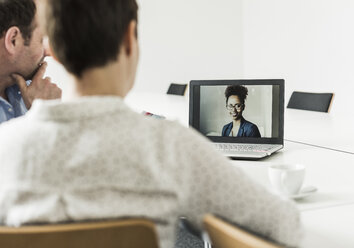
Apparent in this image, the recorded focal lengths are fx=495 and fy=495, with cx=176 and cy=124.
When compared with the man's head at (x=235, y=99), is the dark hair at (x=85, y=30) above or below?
above

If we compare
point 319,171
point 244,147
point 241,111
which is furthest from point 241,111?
point 319,171

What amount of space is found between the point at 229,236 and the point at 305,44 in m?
5.51

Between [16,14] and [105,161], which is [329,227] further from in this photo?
[16,14]

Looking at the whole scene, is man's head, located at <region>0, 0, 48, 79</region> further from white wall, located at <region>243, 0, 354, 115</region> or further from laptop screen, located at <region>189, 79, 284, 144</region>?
white wall, located at <region>243, 0, 354, 115</region>

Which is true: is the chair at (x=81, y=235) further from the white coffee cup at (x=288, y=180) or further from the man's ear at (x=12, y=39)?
the man's ear at (x=12, y=39)

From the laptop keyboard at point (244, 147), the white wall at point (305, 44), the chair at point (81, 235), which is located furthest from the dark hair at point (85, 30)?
the white wall at point (305, 44)

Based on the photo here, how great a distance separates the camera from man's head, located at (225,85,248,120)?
1.80m

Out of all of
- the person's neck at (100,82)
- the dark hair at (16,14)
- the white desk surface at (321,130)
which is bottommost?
the white desk surface at (321,130)

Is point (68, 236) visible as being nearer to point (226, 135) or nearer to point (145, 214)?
point (145, 214)

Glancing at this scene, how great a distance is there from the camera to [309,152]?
175cm

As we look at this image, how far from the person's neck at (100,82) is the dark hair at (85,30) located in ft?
0.04

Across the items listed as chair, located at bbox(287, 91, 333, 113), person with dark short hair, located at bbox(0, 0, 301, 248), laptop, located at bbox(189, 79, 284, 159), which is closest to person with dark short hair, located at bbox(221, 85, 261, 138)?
laptop, located at bbox(189, 79, 284, 159)

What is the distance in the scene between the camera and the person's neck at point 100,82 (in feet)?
2.79

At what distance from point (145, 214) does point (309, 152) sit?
1.09 m
